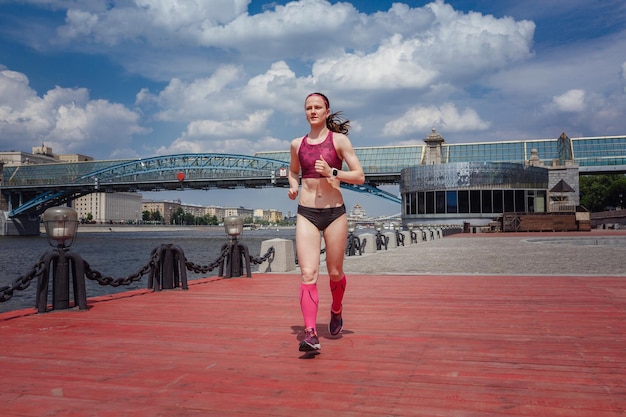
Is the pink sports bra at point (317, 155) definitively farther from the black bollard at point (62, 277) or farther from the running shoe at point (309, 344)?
the black bollard at point (62, 277)

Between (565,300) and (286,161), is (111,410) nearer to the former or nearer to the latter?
(565,300)

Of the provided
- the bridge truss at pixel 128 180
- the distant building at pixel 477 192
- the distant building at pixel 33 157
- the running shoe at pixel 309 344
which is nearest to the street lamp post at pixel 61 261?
the running shoe at pixel 309 344

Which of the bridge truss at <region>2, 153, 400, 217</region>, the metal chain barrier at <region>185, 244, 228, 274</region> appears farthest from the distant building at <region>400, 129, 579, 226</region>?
the metal chain barrier at <region>185, 244, 228, 274</region>

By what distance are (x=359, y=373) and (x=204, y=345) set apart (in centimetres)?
150

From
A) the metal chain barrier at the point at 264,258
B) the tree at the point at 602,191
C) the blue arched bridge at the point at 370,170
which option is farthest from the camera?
the tree at the point at 602,191

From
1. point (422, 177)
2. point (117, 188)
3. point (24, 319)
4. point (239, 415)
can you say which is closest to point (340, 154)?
point (239, 415)

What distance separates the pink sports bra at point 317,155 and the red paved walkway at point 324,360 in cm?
142

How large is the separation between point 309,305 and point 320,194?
2.87 ft

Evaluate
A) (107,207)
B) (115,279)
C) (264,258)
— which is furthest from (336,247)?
(107,207)

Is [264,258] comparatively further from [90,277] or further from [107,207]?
[107,207]

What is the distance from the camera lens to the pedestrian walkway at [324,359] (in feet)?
10.00

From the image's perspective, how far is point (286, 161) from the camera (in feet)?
286

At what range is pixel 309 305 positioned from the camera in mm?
4375

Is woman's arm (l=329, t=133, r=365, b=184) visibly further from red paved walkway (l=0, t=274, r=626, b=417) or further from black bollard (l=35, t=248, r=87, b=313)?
black bollard (l=35, t=248, r=87, b=313)
